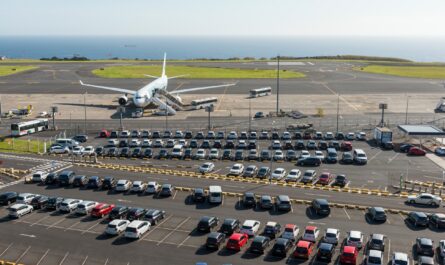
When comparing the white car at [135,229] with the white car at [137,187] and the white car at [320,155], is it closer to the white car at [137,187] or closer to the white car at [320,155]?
the white car at [137,187]

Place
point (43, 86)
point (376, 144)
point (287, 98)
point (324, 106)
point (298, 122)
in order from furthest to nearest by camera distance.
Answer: point (43, 86), point (287, 98), point (324, 106), point (298, 122), point (376, 144)

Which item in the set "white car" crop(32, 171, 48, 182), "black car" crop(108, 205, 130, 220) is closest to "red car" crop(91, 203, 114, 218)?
"black car" crop(108, 205, 130, 220)

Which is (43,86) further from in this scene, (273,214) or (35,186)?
(273,214)

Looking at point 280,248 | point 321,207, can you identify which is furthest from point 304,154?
point 280,248

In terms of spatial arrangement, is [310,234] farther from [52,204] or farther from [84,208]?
[52,204]

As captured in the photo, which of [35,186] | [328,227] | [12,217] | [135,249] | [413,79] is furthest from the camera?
[413,79]

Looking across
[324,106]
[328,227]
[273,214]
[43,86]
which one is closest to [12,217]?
[273,214]
